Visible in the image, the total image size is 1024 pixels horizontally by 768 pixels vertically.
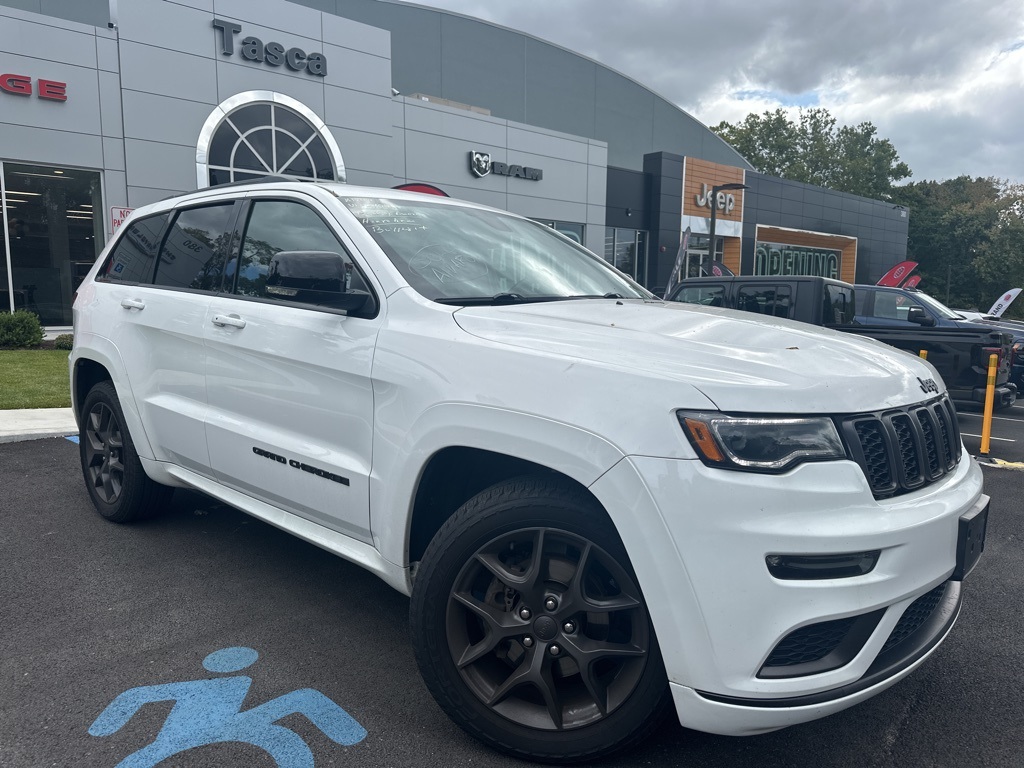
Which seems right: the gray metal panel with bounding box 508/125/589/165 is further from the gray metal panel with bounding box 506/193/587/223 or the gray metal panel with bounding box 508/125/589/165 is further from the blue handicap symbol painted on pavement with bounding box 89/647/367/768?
the blue handicap symbol painted on pavement with bounding box 89/647/367/768

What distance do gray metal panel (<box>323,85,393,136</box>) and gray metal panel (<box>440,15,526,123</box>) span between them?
11633mm

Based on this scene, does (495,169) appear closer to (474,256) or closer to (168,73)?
(168,73)

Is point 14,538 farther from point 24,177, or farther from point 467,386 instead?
point 24,177


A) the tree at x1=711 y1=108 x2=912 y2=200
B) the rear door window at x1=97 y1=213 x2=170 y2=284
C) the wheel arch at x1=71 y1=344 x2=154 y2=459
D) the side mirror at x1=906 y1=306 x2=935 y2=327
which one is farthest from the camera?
the tree at x1=711 y1=108 x2=912 y2=200

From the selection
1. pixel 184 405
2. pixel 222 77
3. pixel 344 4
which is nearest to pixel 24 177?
pixel 222 77

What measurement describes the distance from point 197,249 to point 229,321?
2.44 ft

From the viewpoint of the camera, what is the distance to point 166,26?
583 inches

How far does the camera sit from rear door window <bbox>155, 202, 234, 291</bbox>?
3.66 meters

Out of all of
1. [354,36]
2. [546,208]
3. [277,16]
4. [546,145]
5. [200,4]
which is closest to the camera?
[200,4]

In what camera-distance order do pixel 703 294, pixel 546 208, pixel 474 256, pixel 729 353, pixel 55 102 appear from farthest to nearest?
pixel 546 208, pixel 55 102, pixel 703 294, pixel 474 256, pixel 729 353

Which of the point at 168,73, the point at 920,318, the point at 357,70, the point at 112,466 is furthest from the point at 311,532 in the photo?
the point at 357,70

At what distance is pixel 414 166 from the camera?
19.9m

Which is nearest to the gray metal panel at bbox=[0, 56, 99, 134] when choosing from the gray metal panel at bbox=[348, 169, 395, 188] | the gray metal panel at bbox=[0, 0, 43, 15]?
the gray metal panel at bbox=[348, 169, 395, 188]

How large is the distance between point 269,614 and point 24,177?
14.0 meters
